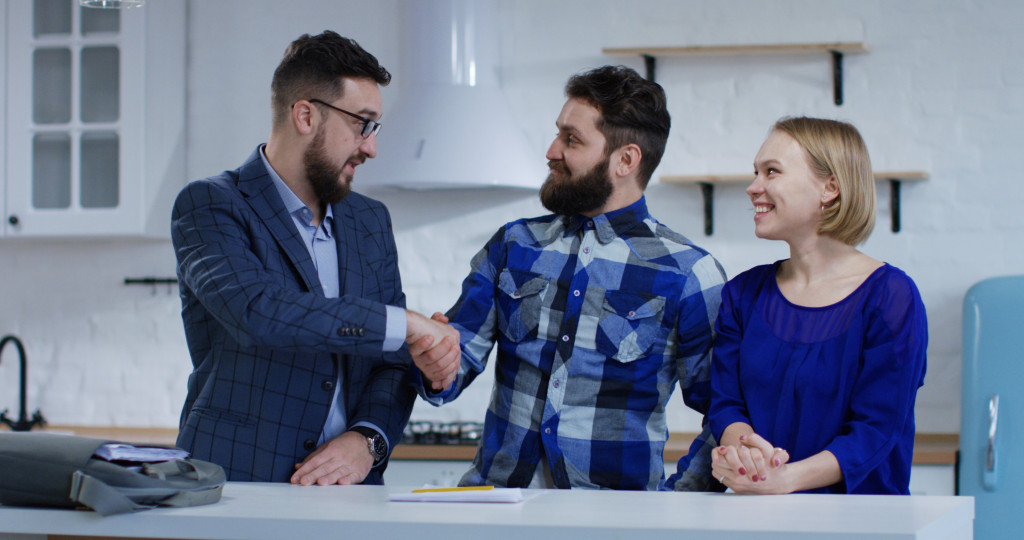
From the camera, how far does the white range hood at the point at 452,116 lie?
3.27m

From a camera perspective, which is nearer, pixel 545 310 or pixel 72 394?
pixel 545 310

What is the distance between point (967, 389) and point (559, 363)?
4.90ft

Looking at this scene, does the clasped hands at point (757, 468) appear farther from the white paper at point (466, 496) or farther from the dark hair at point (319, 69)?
the dark hair at point (319, 69)

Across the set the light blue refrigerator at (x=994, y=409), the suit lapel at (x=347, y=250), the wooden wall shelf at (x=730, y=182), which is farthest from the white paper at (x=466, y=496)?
the wooden wall shelf at (x=730, y=182)

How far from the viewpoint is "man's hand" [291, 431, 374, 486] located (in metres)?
1.70

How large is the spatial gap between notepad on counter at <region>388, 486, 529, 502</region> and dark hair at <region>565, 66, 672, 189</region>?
0.87 meters

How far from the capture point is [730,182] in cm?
341

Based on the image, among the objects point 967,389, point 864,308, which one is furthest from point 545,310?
point 967,389

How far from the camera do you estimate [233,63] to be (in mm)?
3828

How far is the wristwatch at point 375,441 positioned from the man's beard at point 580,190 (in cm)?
55

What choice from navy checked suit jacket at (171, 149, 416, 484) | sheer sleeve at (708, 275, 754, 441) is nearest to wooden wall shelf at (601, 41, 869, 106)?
sheer sleeve at (708, 275, 754, 441)

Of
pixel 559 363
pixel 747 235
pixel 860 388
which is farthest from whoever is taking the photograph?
pixel 747 235

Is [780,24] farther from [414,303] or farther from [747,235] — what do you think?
[414,303]

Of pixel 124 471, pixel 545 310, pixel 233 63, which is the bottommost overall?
pixel 124 471
